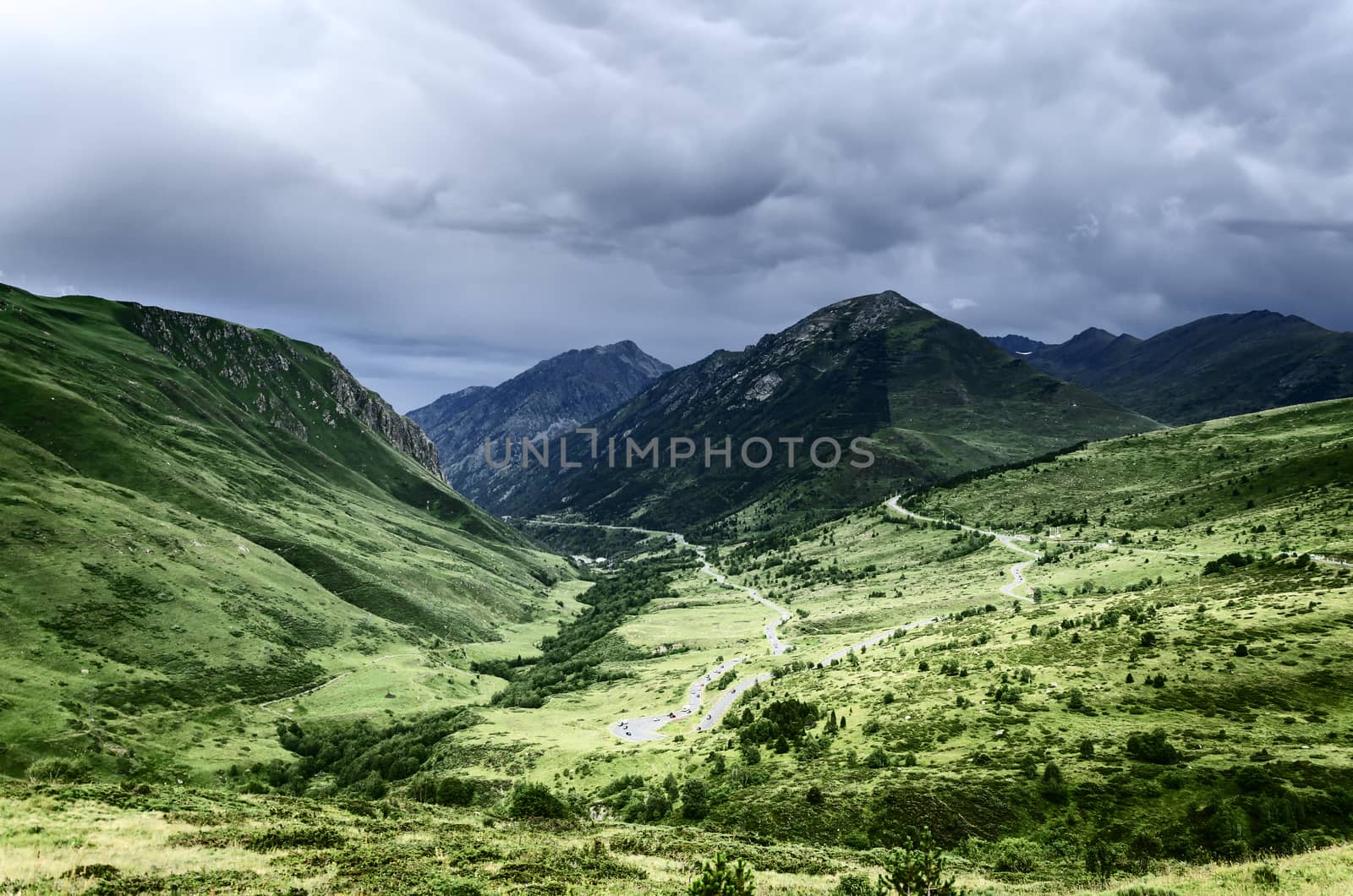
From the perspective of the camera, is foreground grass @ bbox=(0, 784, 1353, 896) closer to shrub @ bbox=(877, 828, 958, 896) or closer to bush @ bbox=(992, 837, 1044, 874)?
bush @ bbox=(992, 837, 1044, 874)

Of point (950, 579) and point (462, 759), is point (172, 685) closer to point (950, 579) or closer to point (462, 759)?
point (462, 759)

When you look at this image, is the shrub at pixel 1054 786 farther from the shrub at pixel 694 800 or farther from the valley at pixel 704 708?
the shrub at pixel 694 800

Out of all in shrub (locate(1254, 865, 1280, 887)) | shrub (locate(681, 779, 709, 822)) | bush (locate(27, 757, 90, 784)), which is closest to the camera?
shrub (locate(1254, 865, 1280, 887))

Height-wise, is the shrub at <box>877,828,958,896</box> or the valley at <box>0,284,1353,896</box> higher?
the shrub at <box>877,828,958,896</box>

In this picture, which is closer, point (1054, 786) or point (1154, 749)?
point (1054, 786)

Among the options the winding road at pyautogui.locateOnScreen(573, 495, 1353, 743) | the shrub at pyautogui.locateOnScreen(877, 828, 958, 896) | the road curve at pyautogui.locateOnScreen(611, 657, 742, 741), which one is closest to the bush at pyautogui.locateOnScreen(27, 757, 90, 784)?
the road curve at pyautogui.locateOnScreen(611, 657, 742, 741)

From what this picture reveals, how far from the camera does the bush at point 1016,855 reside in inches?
1425

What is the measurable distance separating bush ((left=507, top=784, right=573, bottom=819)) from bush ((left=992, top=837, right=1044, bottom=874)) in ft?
111

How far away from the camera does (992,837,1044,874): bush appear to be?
36188 millimetres

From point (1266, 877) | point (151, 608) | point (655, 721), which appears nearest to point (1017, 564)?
point (655, 721)

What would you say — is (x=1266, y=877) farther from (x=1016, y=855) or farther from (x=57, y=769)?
(x=57, y=769)

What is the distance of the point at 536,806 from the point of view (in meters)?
52.8

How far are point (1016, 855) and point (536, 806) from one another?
37223mm

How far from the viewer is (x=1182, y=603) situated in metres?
73.1
